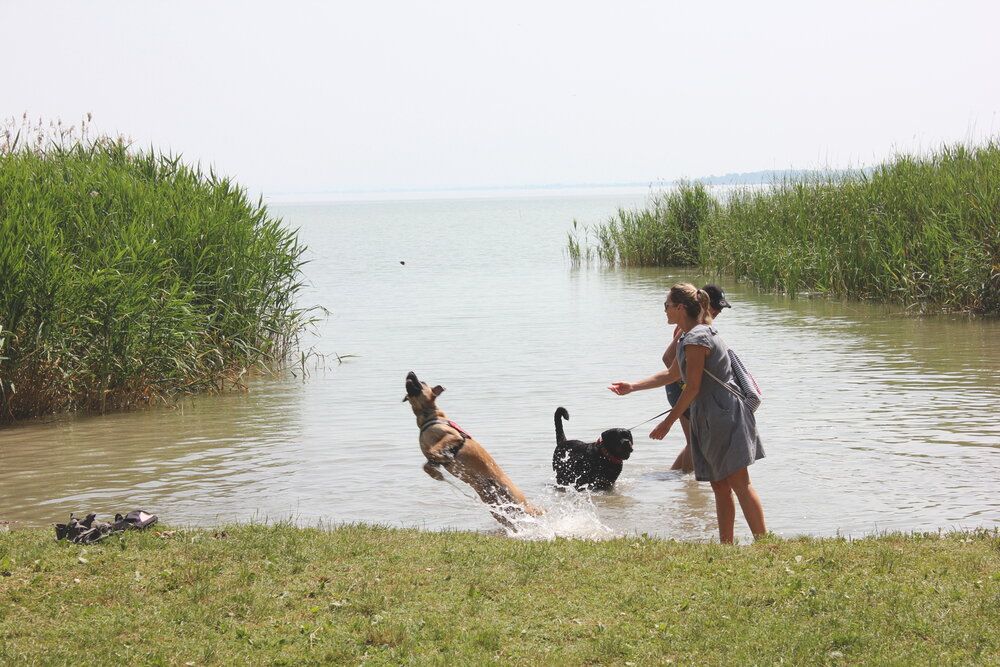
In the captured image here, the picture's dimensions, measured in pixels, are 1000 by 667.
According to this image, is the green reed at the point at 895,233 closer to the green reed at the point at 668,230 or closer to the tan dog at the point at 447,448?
the green reed at the point at 668,230

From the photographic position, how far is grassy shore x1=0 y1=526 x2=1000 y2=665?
5266mm

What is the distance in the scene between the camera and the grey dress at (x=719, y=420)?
7234 mm

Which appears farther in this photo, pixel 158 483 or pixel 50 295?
pixel 50 295

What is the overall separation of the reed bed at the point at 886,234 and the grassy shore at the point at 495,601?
1490cm

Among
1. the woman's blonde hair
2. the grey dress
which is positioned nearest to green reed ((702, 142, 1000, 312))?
the woman's blonde hair

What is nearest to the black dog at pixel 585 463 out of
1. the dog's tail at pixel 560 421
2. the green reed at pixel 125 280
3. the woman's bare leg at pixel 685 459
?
the dog's tail at pixel 560 421

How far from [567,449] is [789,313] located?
50.7 feet

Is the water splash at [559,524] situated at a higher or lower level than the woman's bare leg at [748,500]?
lower

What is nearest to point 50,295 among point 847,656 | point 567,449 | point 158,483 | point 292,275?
point 158,483

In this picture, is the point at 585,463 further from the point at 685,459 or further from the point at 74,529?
the point at 74,529

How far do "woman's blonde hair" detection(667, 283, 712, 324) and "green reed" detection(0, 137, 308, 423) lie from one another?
8211 mm

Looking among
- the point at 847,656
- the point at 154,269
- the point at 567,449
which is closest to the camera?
the point at 847,656

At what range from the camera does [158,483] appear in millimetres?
10852

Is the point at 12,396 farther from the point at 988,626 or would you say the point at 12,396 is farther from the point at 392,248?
the point at 392,248
